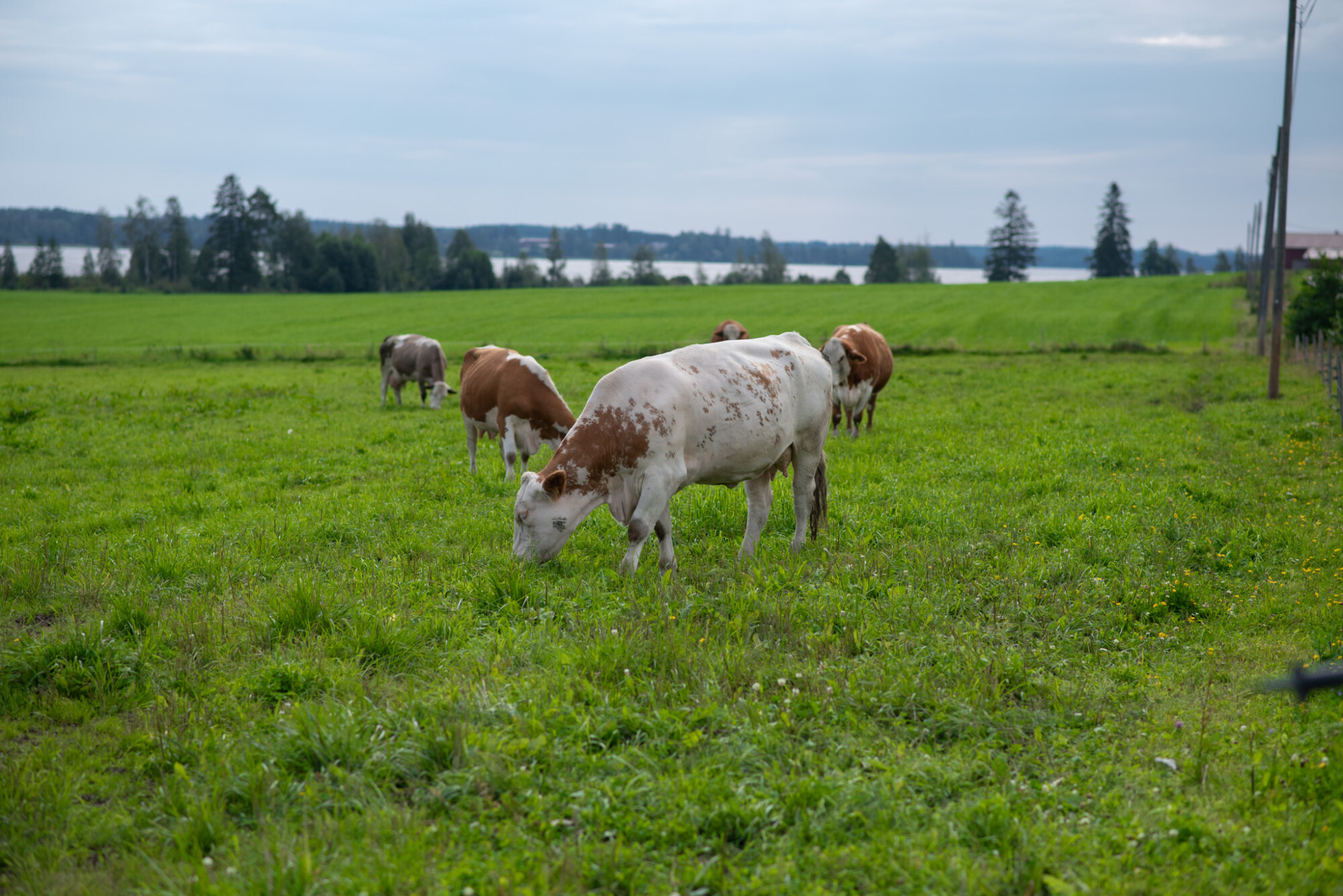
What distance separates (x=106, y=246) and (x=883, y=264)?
321 ft

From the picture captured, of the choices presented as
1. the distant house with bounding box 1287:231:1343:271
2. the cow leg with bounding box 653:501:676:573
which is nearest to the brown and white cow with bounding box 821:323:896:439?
the cow leg with bounding box 653:501:676:573

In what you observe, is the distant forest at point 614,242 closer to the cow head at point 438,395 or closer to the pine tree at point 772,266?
the pine tree at point 772,266

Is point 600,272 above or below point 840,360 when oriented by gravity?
above

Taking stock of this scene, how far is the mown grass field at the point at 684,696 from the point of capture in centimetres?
365

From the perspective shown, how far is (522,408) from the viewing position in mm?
11578

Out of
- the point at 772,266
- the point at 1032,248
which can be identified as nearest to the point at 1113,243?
the point at 1032,248

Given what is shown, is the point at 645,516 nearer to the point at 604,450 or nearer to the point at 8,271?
the point at 604,450

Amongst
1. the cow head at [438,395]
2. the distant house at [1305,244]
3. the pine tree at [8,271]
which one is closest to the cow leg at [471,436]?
the cow head at [438,395]

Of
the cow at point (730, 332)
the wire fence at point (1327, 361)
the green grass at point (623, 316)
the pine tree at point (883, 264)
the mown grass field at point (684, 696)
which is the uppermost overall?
the pine tree at point (883, 264)

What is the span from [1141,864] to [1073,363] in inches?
1204

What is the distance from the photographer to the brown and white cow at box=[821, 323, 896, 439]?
Result: 14.8 m

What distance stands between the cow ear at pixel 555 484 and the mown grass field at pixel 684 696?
66 centimetres

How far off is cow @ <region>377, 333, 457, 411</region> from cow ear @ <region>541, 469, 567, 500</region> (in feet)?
45.0

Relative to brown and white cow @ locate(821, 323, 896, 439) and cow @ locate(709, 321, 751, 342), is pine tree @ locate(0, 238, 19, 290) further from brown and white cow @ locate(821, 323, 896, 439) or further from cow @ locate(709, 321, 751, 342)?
brown and white cow @ locate(821, 323, 896, 439)
